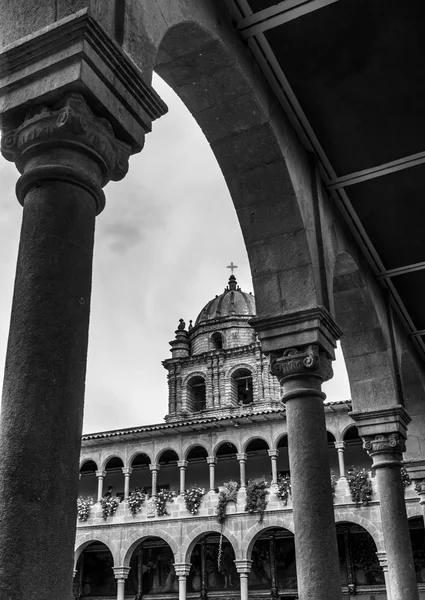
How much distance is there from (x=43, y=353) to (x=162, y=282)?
33.1m

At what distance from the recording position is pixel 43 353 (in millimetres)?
2764

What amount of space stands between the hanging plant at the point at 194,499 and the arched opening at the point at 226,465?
9.45 feet

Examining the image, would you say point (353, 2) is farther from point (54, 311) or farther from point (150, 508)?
point (150, 508)

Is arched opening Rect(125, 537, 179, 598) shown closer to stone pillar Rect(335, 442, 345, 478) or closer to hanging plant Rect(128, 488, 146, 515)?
hanging plant Rect(128, 488, 146, 515)

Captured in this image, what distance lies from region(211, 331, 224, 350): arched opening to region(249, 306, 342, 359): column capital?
33.5 metres

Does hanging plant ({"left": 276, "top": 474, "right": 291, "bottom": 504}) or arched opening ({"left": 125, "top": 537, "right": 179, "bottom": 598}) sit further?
arched opening ({"left": 125, "top": 537, "right": 179, "bottom": 598})

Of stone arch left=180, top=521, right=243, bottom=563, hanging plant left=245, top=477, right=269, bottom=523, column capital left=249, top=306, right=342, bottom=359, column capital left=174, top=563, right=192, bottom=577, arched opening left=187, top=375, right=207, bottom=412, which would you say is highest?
arched opening left=187, top=375, right=207, bottom=412

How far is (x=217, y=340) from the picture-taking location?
4038 centimetres

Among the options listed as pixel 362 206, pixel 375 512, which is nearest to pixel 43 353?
pixel 362 206

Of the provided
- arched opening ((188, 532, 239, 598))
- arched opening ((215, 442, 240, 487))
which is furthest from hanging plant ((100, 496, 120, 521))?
arched opening ((215, 442, 240, 487))

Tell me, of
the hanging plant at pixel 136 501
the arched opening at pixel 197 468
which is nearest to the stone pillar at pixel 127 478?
the hanging plant at pixel 136 501

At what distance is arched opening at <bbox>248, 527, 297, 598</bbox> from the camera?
2664 cm

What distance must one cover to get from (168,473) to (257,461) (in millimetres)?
4022

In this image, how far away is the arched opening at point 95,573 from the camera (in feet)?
96.8
